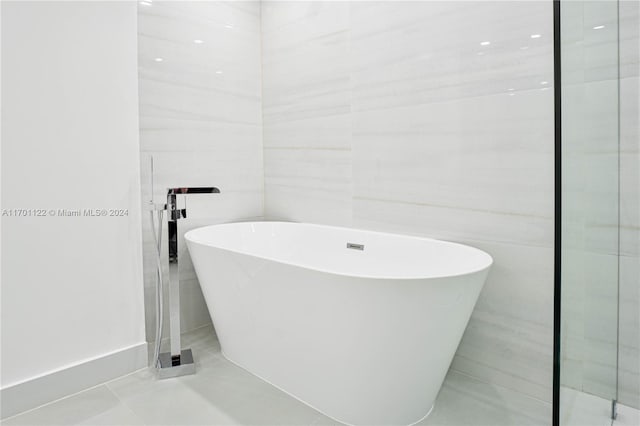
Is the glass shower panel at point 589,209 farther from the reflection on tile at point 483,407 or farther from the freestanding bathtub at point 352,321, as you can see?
the reflection on tile at point 483,407

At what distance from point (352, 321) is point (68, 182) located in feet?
4.46

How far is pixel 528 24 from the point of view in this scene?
5.24 feet

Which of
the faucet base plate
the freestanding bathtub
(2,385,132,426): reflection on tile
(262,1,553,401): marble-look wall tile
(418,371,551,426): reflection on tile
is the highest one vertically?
(262,1,553,401): marble-look wall tile

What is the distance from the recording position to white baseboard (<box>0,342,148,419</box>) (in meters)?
1.57

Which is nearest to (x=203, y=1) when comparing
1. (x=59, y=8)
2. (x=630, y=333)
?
(x=59, y=8)

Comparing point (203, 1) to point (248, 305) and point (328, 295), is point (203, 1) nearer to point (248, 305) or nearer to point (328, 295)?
point (248, 305)

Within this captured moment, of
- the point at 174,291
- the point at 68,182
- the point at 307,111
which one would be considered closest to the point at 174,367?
the point at 174,291

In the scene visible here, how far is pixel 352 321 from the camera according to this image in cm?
134

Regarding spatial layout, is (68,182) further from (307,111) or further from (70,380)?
(307,111)

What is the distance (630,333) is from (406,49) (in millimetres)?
1553

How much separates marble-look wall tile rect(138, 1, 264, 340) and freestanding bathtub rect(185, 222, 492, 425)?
0.54m

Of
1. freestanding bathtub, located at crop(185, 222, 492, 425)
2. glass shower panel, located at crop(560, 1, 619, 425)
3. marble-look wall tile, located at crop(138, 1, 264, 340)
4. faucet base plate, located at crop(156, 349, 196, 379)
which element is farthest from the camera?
marble-look wall tile, located at crop(138, 1, 264, 340)

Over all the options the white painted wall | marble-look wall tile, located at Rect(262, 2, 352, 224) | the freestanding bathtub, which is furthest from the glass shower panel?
the white painted wall

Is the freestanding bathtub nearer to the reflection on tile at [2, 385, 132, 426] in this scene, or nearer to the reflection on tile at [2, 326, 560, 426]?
the reflection on tile at [2, 326, 560, 426]
